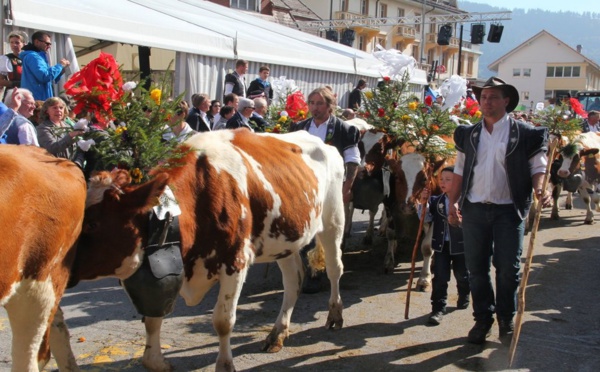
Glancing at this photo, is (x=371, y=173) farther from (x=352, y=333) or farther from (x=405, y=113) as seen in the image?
(x=352, y=333)

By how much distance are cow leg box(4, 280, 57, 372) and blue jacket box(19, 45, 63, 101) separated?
577 centimetres

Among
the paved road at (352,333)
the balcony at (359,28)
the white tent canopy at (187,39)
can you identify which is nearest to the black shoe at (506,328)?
the paved road at (352,333)

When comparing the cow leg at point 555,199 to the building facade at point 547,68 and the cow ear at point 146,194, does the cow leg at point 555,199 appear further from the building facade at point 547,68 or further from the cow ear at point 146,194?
the building facade at point 547,68

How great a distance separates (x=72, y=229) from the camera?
3.20 metres

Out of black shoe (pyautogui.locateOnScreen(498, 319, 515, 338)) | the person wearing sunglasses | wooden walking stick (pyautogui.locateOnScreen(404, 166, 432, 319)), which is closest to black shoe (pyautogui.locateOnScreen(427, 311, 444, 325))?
wooden walking stick (pyautogui.locateOnScreen(404, 166, 432, 319))

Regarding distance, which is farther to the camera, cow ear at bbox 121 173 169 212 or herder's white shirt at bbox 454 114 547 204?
herder's white shirt at bbox 454 114 547 204

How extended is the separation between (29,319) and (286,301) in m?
2.62

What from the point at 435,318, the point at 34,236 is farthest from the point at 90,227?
the point at 435,318

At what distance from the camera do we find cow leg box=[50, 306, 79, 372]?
12.8ft

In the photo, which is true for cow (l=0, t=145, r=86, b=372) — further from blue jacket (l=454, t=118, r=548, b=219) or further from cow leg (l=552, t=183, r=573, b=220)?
cow leg (l=552, t=183, r=573, b=220)

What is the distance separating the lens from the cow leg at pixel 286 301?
16.9 ft

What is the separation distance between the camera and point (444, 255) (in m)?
6.03

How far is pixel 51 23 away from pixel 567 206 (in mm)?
10376

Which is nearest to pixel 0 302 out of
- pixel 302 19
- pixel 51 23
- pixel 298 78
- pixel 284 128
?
pixel 284 128
